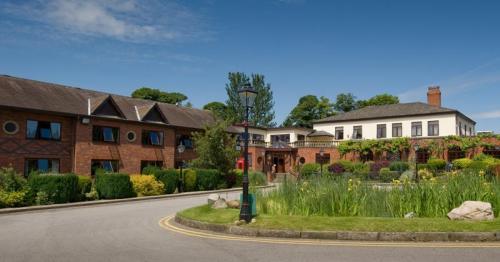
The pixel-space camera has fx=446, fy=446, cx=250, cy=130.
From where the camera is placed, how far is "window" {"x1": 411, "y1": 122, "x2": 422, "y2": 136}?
48688 millimetres

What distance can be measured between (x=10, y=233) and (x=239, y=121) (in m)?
67.4

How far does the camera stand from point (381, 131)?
5172 cm

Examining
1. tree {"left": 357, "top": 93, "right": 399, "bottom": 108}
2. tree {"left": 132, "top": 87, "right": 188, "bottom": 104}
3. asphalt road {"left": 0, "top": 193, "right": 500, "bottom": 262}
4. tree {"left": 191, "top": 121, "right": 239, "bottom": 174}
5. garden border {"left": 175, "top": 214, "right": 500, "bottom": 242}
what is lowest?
asphalt road {"left": 0, "top": 193, "right": 500, "bottom": 262}

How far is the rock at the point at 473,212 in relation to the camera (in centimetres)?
1162

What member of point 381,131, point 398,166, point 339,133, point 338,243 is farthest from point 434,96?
point 338,243

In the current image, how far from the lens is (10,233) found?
12.4m

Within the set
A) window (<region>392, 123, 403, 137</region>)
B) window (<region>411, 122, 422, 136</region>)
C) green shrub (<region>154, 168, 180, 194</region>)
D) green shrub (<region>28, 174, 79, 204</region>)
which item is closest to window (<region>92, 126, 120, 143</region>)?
green shrub (<region>154, 168, 180, 194</region>)

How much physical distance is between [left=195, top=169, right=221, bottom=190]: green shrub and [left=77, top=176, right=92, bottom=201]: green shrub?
9.29 metres

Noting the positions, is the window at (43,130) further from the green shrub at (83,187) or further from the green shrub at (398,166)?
the green shrub at (398,166)

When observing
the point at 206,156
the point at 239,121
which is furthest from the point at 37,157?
the point at 239,121

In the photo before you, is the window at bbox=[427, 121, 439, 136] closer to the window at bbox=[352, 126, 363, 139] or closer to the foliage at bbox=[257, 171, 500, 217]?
the window at bbox=[352, 126, 363, 139]

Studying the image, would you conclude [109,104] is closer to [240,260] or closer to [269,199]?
[269,199]

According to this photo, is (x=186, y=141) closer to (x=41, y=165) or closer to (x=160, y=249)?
(x=41, y=165)

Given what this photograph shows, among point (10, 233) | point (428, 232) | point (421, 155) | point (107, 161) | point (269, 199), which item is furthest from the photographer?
point (421, 155)
